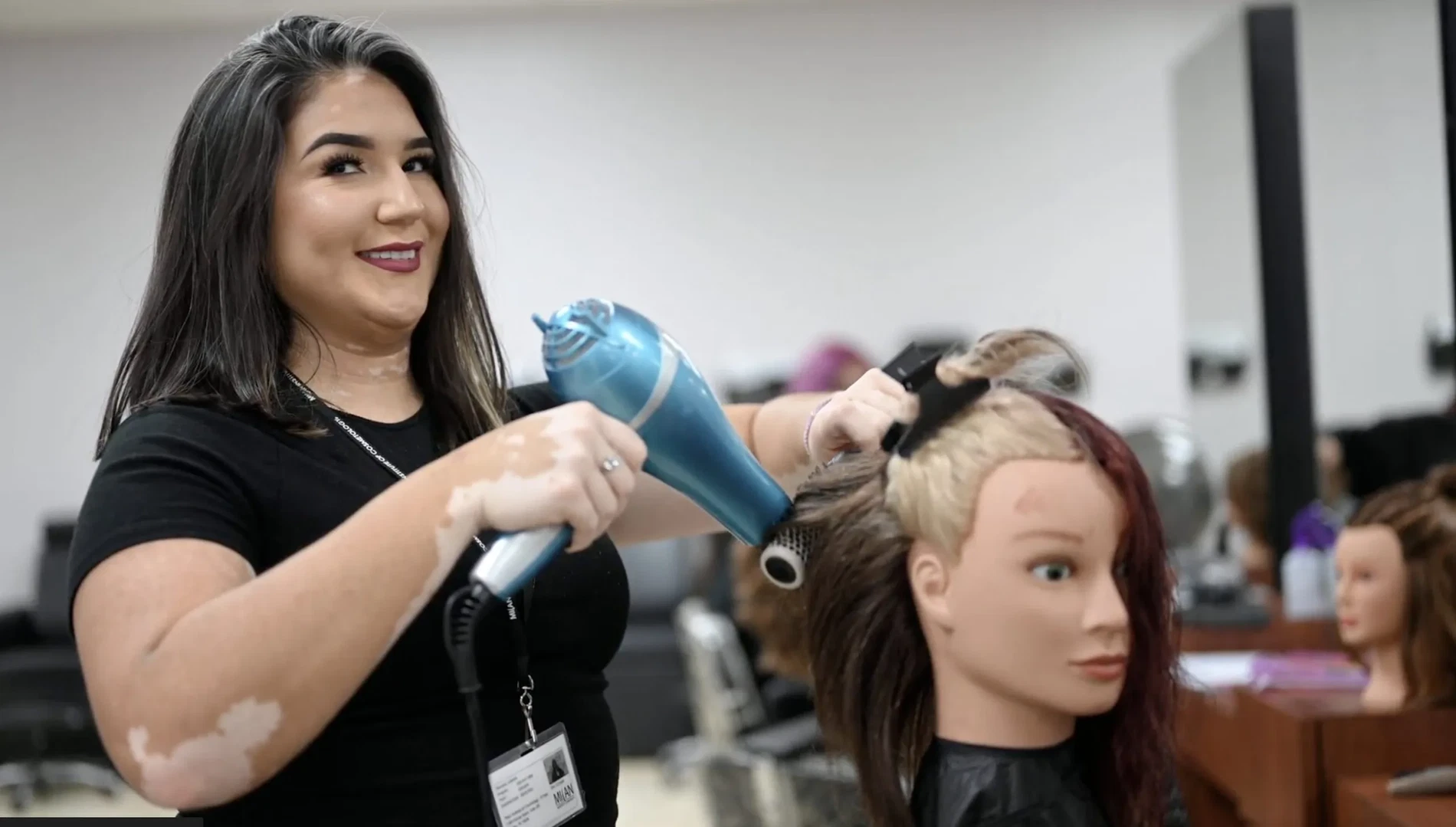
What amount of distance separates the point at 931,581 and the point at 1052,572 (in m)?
0.10

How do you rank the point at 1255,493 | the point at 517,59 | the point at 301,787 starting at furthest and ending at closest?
the point at 517,59, the point at 1255,493, the point at 301,787

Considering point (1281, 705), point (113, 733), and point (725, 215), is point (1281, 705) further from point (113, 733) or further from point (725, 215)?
point (725, 215)

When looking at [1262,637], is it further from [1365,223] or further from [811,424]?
[811,424]

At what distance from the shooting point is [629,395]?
997 millimetres

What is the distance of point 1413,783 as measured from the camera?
1.76 meters

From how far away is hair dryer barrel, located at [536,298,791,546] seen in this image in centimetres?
99

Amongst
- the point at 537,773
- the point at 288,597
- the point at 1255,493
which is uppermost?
the point at 288,597

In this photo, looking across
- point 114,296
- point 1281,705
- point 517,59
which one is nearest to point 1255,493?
point 1281,705

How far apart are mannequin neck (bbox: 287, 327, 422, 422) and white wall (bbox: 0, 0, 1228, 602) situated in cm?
493

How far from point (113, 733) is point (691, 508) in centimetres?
60

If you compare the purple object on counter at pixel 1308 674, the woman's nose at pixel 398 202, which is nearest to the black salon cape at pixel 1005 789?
the woman's nose at pixel 398 202

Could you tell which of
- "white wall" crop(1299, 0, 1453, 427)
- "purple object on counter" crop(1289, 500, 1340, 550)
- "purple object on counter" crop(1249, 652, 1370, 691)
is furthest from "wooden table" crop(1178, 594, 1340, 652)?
"white wall" crop(1299, 0, 1453, 427)

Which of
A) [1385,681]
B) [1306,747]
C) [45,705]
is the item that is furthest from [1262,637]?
[45,705]

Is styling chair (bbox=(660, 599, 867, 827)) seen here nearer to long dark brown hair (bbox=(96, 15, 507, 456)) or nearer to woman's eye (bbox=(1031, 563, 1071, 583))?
woman's eye (bbox=(1031, 563, 1071, 583))
